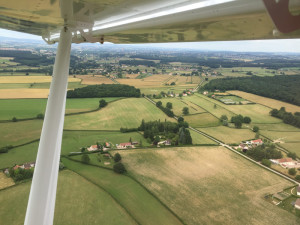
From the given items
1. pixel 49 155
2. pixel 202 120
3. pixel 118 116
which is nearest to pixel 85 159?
pixel 118 116

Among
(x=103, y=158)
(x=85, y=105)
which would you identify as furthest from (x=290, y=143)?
(x=85, y=105)

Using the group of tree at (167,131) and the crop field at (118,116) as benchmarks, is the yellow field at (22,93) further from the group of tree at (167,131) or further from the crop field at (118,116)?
the group of tree at (167,131)

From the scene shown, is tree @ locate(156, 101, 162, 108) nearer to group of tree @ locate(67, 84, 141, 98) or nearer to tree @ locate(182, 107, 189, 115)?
tree @ locate(182, 107, 189, 115)

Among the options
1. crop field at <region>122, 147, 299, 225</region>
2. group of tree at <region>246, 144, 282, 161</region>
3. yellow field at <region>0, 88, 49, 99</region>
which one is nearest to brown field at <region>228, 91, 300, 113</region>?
group of tree at <region>246, 144, 282, 161</region>

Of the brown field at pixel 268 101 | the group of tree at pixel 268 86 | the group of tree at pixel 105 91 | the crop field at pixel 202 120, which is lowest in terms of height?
the crop field at pixel 202 120

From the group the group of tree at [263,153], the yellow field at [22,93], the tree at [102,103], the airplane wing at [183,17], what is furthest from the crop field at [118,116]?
the airplane wing at [183,17]

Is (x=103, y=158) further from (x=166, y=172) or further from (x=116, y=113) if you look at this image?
(x=116, y=113)
